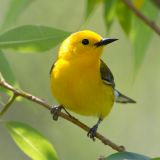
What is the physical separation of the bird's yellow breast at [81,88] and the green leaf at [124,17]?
75 cm

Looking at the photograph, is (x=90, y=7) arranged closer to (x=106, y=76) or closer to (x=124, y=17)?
(x=124, y=17)

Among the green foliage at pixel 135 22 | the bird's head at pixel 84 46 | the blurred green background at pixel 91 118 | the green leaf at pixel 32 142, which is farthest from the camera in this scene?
the blurred green background at pixel 91 118

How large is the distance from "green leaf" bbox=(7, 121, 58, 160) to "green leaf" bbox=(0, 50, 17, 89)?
0.13m

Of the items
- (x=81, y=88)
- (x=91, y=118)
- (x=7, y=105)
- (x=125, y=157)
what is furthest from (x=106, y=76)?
(x=91, y=118)

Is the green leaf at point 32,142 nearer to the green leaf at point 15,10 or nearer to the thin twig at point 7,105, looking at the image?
the thin twig at point 7,105

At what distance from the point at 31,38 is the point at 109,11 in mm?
244

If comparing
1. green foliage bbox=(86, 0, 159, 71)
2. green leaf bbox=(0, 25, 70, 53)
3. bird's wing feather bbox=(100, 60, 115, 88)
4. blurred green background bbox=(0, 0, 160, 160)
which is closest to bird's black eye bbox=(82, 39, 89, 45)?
bird's wing feather bbox=(100, 60, 115, 88)

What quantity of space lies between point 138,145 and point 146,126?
175 mm

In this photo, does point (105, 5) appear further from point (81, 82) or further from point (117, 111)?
point (117, 111)

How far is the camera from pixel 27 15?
4293 millimetres

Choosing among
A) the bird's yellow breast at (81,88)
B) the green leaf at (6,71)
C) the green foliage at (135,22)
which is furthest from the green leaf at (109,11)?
the bird's yellow breast at (81,88)

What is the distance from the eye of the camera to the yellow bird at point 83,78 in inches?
97.4

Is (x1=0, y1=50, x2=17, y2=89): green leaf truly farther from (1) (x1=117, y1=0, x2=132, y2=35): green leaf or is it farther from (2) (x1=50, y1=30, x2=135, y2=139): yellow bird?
(2) (x1=50, y1=30, x2=135, y2=139): yellow bird

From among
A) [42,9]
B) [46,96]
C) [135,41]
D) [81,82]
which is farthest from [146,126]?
[135,41]
